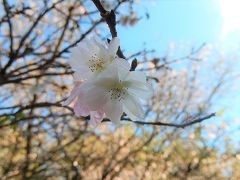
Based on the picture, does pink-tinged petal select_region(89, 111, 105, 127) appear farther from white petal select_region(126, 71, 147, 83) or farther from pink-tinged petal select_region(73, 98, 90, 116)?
white petal select_region(126, 71, 147, 83)

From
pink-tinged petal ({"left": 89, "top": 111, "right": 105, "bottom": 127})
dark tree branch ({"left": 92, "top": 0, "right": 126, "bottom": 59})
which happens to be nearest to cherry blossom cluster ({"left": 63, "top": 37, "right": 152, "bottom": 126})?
pink-tinged petal ({"left": 89, "top": 111, "right": 105, "bottom": 127})

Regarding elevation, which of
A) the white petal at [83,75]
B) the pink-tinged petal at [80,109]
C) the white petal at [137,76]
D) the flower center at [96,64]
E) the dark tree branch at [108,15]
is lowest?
the pink-tinged petal at [80,109]

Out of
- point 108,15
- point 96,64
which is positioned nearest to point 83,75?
point 96,64

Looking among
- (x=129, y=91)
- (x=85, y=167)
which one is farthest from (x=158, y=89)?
(x=129, y=91)

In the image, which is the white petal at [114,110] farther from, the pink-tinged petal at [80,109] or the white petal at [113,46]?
the white petal at [113,46]

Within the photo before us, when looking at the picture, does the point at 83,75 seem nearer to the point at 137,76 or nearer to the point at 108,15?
the point at 137,76

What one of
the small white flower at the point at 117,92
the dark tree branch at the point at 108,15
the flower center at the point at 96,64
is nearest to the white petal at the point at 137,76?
the small white flower at the point at 117,92
